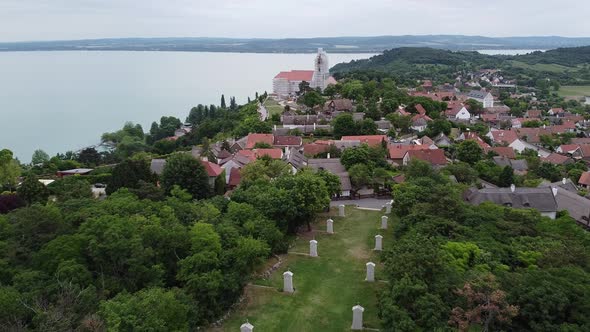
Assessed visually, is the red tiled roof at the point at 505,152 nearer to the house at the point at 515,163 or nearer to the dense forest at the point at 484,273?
the house at the point at 515,163

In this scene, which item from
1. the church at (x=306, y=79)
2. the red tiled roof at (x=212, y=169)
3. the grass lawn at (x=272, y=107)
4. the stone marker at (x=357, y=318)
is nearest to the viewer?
the stone marker at (x=357, y=318)

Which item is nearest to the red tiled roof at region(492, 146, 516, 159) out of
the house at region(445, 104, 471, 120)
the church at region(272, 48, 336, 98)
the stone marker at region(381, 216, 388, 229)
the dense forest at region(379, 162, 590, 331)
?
the house at region(445, 104, 471, 120)

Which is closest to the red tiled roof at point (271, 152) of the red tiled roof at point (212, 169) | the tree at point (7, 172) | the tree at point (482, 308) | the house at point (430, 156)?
the red tiled roof at point (212, 169)

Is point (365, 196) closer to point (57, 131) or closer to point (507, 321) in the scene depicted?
point (507, 321)

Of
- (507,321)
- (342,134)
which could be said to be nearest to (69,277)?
(507,321)

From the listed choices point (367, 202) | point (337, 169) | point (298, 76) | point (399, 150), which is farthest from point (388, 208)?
point (298, 76)

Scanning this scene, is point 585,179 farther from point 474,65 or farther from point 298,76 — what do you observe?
point 474,65
